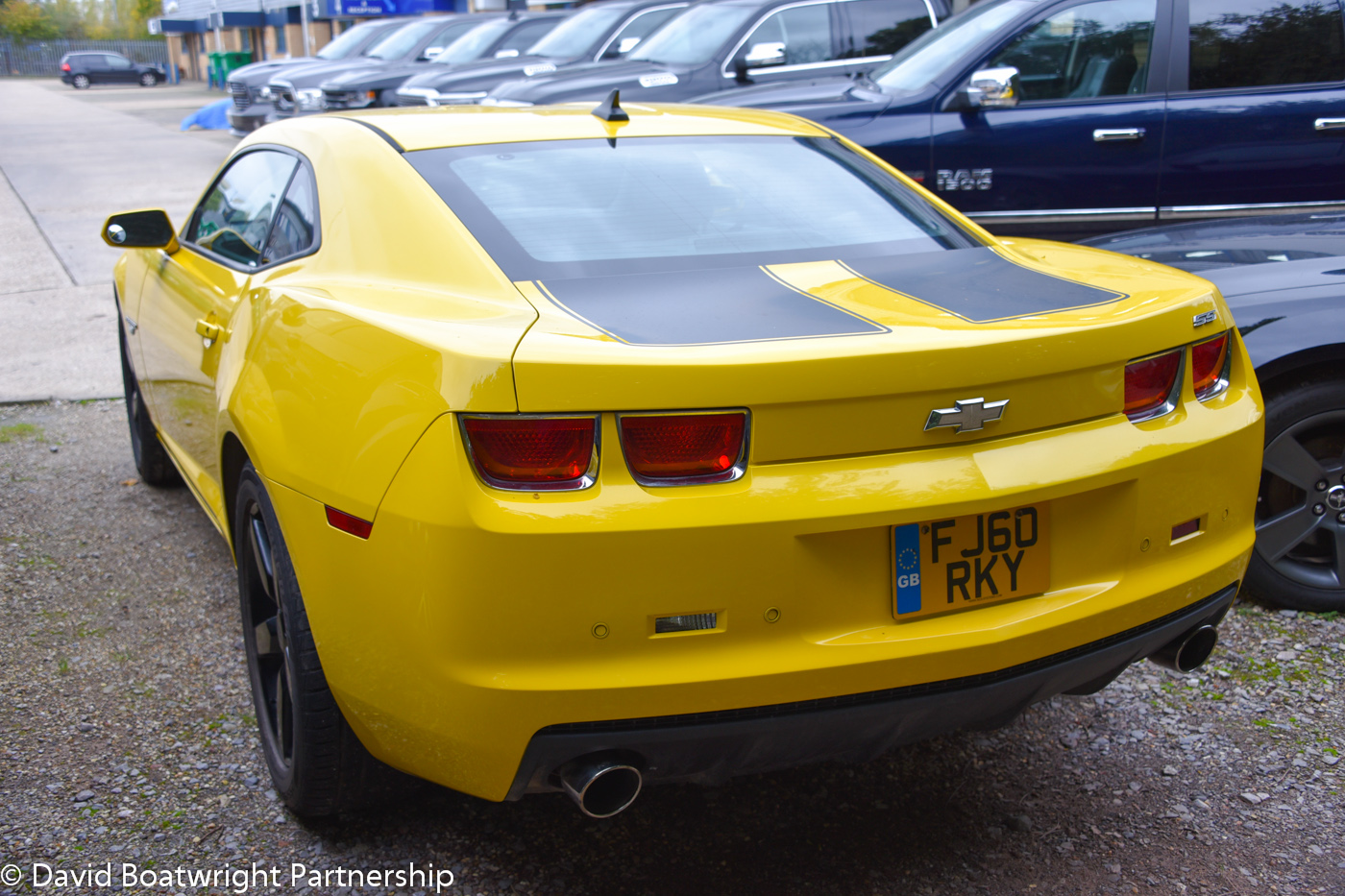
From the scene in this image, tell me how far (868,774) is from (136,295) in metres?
3.06

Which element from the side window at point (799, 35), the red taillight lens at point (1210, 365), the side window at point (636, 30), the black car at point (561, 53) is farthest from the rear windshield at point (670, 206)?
the side window at point (636, 30)

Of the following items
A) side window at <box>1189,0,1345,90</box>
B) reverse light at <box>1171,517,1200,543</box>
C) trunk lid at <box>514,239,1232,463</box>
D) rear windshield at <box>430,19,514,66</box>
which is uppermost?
rear windshield at <box>430,19,514,66</box>

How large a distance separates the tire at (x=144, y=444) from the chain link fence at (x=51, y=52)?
76081mm

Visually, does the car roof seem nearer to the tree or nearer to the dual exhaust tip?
the dual exhaust tip

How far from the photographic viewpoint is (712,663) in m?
1.84

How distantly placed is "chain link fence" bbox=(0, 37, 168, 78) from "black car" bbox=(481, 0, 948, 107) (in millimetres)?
71819

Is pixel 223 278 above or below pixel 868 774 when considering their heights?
above

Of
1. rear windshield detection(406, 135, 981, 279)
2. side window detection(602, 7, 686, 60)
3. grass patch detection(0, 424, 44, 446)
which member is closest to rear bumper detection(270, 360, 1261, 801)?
rear windshield detection(406, 135, 981, 279)

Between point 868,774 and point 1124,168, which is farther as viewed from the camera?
point 1124,168

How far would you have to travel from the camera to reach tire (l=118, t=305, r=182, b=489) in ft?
14.6

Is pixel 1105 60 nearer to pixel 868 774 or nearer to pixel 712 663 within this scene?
pixel 868 774

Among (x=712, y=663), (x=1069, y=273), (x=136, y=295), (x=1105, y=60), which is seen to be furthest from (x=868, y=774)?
(x=1105, y=60)

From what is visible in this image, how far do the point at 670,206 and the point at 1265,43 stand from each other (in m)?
4.35

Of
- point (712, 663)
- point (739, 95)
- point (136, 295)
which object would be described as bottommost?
point (712, 663)
